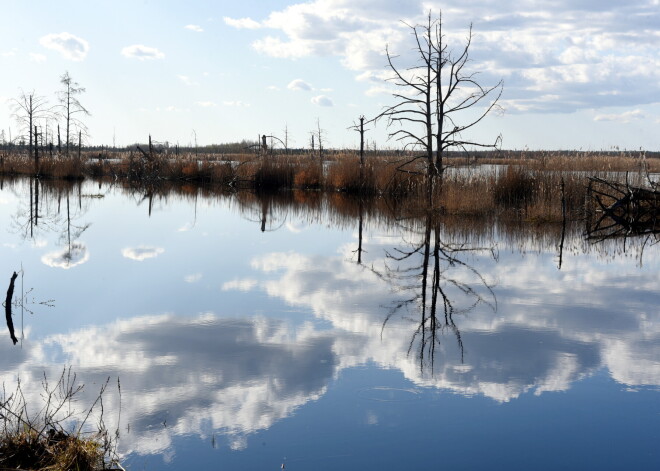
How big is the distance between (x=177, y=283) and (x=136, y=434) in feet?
16.8

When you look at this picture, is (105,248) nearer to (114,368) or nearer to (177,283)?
(177,283)

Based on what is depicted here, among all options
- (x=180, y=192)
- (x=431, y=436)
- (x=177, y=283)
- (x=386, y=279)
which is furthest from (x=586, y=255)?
(x=180, y=192)

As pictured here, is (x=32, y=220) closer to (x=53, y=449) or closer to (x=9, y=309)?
(x=9, y=309)

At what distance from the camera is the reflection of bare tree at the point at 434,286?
699cm

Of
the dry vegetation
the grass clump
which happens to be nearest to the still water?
the grass clump

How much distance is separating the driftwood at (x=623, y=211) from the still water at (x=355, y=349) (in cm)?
224

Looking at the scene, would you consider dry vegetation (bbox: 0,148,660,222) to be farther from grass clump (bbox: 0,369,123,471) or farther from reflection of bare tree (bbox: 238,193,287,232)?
grass clump (bbox: 0,369,123,471)

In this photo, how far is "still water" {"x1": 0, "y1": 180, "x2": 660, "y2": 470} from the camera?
4418 millimetres

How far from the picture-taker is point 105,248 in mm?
12812

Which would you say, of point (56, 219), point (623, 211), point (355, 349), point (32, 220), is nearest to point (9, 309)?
point (355, 349)

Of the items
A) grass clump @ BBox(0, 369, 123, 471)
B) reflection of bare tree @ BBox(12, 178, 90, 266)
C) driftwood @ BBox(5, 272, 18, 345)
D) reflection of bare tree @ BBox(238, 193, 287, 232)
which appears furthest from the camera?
reflection of bare tree @ BBox(238, 193, 287, 232)

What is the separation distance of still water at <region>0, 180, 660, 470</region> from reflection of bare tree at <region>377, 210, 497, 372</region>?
41 mm

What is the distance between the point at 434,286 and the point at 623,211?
992 centimetres

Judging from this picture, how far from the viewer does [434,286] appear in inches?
362
